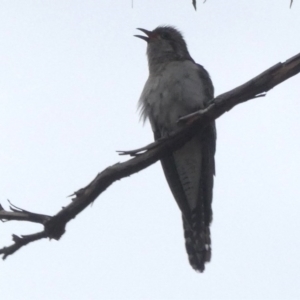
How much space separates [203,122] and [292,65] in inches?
32.5

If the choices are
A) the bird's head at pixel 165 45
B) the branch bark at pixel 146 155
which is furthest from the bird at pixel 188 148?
the branch bark at pixel 146 155

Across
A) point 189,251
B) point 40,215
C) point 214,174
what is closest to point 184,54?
point 214,174

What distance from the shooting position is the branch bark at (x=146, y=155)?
14.0ft

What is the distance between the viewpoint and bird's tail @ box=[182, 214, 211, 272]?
6512mm

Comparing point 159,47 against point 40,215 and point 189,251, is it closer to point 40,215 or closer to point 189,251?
point 189,251

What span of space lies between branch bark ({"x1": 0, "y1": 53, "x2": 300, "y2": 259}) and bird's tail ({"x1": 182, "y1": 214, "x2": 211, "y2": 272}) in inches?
83.9

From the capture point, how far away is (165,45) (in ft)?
27.5

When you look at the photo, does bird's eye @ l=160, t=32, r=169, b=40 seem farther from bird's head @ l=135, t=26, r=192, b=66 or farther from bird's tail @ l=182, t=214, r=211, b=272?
bird's tail @ l=182, t=214, r=211, b=272

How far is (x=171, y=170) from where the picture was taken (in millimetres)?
7020

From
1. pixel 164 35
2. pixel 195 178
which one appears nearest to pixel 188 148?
pixel 195 178

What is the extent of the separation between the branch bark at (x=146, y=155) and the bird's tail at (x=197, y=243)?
2130mm

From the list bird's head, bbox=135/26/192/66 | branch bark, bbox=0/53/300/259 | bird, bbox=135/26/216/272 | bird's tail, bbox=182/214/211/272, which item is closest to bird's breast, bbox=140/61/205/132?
bird, bbox=135/26/216/272

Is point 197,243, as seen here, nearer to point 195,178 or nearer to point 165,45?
point 195,178

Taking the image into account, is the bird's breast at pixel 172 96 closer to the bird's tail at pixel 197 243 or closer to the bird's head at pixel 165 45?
the bird's head at pixel 165 45
